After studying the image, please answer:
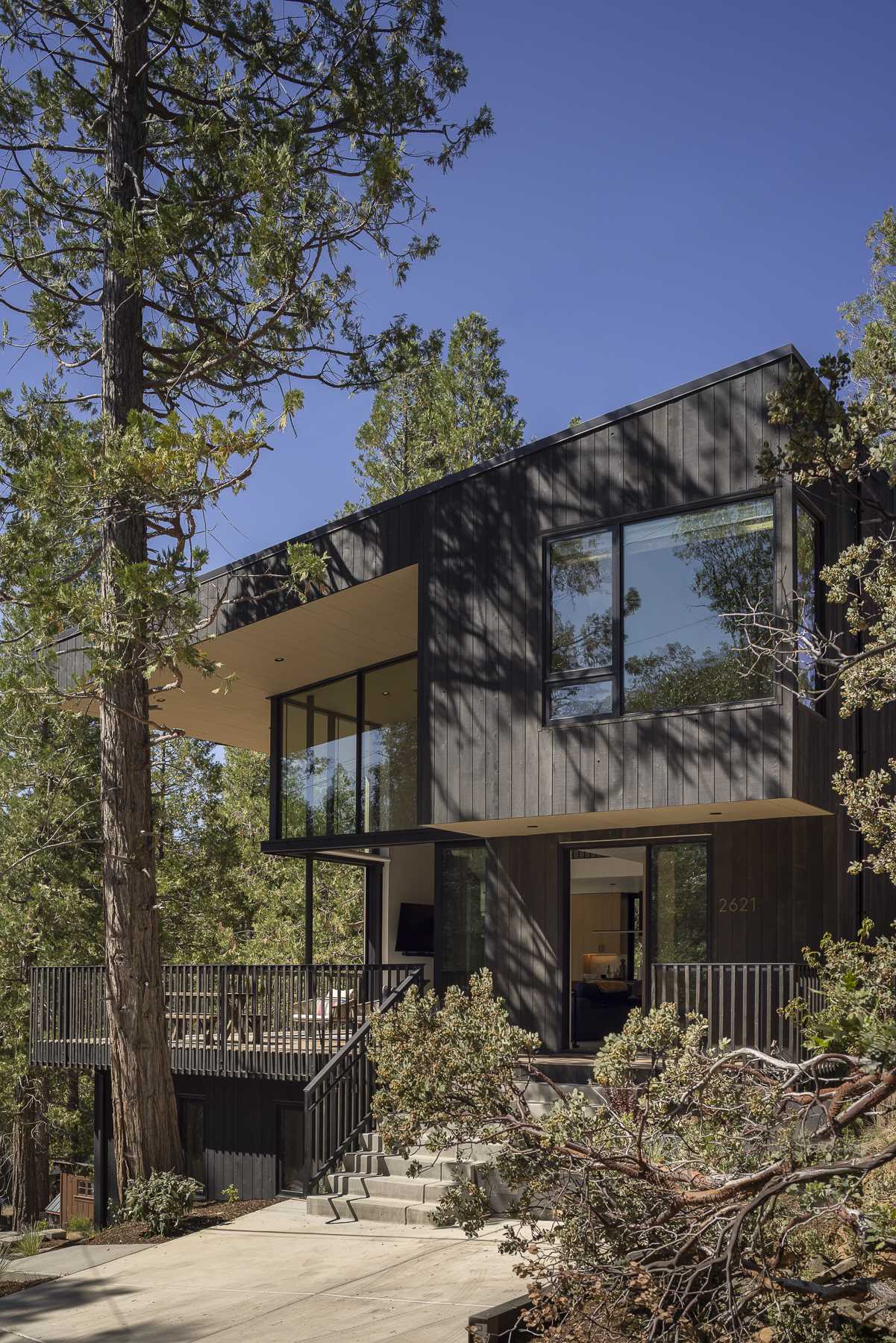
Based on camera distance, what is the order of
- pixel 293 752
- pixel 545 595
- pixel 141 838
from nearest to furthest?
pixel 545 595 < pixel 141 838 < pixel 293 752

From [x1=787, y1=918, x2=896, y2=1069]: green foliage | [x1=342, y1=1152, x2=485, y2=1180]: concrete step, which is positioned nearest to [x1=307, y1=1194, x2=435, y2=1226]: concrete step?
[x1=342, y1=1152, x2=485, y2=1180]: concrete step

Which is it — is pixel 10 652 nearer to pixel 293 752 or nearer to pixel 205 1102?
pixel 293 752

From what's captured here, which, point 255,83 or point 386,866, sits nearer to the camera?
point 255,83

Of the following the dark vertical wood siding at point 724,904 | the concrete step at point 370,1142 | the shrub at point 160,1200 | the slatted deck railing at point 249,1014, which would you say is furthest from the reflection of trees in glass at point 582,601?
the shrub at point 160,1200

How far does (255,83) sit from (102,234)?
2.34m

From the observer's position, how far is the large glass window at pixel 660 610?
34.0ft

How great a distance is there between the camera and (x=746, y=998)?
10.0m

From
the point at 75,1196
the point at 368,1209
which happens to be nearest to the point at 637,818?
the point at 368,1209

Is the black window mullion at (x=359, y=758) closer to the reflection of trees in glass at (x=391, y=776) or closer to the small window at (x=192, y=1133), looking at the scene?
the reflection of trees in glass at (x=391, y=776)

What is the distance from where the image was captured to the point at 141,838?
498 inches

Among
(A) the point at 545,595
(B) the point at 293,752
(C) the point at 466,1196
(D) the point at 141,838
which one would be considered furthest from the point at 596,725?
(B) the point at 293,752

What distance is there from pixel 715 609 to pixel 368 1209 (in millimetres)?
5681

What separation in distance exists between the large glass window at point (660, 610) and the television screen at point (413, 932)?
22.3 feet

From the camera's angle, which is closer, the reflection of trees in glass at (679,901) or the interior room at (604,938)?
the reflection of trees in glass at (679,901)
